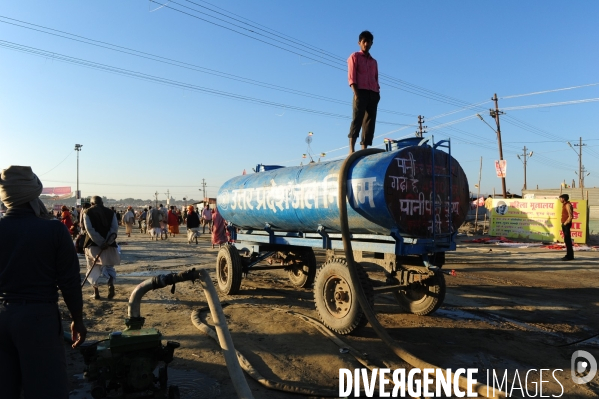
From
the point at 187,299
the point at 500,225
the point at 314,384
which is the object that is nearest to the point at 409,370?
the point at 314,384

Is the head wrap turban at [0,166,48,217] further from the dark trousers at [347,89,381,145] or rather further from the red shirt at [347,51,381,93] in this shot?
the red shirt at [347,51,381,93]

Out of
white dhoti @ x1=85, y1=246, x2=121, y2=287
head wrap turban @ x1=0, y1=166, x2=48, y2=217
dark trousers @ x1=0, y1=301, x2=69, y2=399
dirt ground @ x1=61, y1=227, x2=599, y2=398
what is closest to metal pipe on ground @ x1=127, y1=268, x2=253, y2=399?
dirt ground @ x1=61, y1=227, x2=599, y2=398

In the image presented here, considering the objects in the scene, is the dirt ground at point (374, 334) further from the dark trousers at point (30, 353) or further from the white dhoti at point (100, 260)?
the dark trousers at point (30, 353)

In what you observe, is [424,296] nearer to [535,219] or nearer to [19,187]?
[19,187]

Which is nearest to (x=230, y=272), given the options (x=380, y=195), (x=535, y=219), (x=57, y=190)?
(x=380, y=195)

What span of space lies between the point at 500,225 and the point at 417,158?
59.8ft

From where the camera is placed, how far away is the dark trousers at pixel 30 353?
8.38 ft

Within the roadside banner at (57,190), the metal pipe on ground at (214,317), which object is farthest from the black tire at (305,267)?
the roadside banner at (57,190)

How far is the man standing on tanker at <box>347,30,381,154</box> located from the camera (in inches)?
285

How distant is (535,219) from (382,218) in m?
17.6

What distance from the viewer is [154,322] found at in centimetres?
629

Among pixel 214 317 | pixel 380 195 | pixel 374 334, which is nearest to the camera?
pixel 214 317

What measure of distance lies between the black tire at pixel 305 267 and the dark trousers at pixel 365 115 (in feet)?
9.16

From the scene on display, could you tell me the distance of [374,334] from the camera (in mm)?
5836
